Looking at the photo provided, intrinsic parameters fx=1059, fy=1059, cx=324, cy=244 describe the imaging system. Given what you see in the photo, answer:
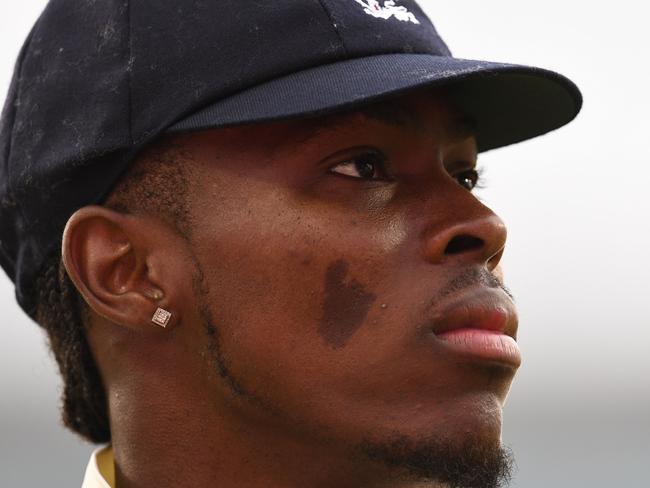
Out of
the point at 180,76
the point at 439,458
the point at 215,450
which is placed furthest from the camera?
the point at 215,450

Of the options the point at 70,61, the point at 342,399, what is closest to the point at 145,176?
the point at 70,61

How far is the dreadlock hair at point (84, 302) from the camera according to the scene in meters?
2.14

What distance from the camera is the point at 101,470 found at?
243cm

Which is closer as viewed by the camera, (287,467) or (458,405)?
(458,405)

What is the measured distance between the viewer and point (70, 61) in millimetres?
2232

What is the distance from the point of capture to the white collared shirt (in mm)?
2345

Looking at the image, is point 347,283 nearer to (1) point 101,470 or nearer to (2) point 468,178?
(2) point 468,178

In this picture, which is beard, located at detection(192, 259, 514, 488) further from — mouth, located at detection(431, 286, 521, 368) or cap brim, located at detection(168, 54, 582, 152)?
cap brim, located at detection(168, 54, 582, 152)

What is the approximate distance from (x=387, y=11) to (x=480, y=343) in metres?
0.72

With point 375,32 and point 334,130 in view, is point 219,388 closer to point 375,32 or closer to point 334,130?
point 334,130

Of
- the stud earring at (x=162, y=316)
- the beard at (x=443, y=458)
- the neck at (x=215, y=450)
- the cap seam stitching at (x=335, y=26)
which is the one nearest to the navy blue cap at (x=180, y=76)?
the cap seam stitching at (x=335, y=26)

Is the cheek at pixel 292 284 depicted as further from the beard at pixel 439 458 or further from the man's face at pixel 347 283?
the beard at pixel 439 458

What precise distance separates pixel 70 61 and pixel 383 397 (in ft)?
3.16

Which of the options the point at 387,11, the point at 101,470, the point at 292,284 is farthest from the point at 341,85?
the point at 101,470
